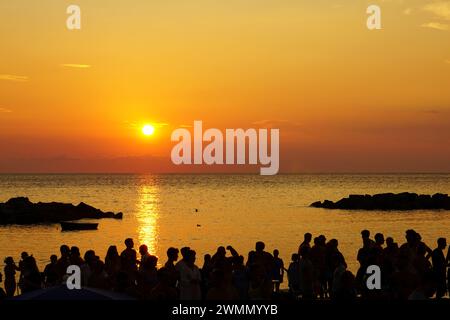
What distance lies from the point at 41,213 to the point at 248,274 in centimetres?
6655

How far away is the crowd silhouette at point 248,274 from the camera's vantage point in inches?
452

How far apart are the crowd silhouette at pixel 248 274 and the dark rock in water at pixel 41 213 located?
→ 59.3 meters

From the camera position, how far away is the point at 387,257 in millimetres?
14945

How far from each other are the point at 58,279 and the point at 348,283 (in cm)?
692

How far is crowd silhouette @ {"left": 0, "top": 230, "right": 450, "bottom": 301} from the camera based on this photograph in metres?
11.5

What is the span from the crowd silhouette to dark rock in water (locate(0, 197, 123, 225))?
5926 cm

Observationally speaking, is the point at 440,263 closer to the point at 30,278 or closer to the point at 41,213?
the point at 30,278

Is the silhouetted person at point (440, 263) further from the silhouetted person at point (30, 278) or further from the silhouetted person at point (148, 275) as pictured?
the silhouetted person at point (30, 278)

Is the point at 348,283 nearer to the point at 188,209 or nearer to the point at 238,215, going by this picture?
the point at 238,215

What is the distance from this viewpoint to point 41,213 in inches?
3086

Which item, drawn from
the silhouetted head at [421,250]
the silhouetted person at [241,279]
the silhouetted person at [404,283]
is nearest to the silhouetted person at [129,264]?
the silhouetted person at [241,279]
